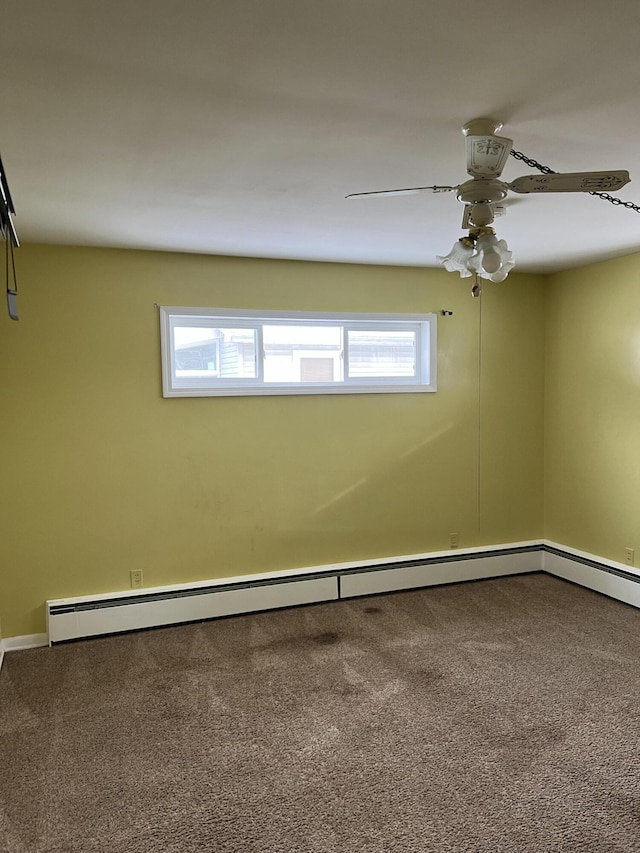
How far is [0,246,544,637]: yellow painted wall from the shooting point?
3840mm

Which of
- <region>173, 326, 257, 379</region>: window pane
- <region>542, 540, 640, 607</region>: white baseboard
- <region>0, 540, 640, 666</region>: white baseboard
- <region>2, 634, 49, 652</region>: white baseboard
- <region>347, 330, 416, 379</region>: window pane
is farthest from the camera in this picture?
<region>347, 330, 416, 379</region>: window pane

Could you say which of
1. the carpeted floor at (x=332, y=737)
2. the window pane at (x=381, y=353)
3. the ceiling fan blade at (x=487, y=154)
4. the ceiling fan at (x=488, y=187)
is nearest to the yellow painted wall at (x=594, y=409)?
the carpeted floor at (x=332, y=737)

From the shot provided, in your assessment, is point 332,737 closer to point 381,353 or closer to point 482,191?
point 482,191

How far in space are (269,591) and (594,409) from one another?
2.75 metres

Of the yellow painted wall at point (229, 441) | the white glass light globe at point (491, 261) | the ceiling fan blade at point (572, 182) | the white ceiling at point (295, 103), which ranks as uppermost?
the white ceiling at point (295, 103)

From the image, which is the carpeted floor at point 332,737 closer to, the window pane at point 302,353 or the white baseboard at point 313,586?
the white baseboard at point 313,586

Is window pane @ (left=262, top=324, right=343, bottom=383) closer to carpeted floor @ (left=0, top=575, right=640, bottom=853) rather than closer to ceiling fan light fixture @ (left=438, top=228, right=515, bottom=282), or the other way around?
carpeted floor @ (left=0, top=575, right=640, bottom=853)

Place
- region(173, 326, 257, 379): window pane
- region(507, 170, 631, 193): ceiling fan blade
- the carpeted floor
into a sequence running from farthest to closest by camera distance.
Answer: region(173, 326, 257, 379): window pane < the carpeted floor < region(507, 170, 631, 193): ceiling fan blade

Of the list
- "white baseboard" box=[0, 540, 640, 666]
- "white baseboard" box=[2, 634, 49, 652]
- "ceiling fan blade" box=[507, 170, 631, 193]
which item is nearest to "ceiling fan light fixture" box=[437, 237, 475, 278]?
"ceiling fan blade" box=[507, 170, 631, 193]

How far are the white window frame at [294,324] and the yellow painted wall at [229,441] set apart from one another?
0.06m

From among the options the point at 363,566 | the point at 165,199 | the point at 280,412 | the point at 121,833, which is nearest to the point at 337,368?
the point at 280,412

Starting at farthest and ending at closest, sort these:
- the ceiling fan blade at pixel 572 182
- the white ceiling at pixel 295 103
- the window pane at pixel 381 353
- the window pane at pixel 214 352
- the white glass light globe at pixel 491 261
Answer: the window pane at pixel 381 353, the window pane at pixel 214 352, the white glass light globe at pixel 491 261, the ceiling fan blade at pixel 572 182, the white ceiling at pixel 295 103

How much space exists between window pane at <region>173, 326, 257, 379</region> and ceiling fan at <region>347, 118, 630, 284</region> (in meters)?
2.15

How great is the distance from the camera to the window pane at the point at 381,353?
4719 mm
